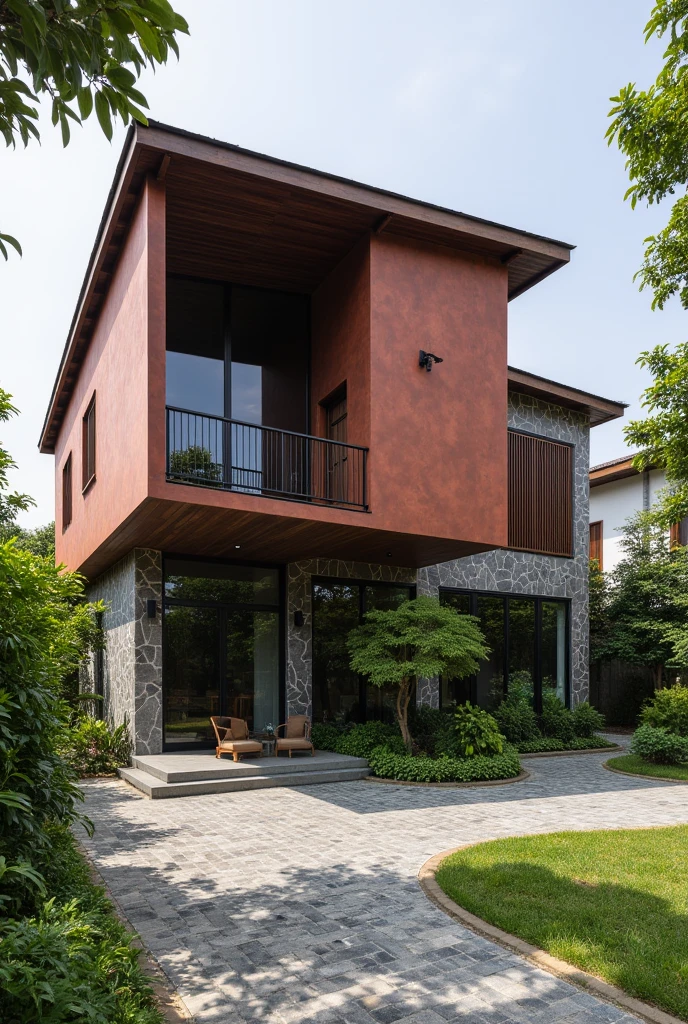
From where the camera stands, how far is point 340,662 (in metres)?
13.5

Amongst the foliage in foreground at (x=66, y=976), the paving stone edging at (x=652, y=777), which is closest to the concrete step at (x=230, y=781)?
the paving stone edging at (x=652, y=777)

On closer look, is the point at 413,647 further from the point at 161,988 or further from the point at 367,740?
the point at 161,988

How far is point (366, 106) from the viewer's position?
7305 mm

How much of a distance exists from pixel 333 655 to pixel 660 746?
573 cm

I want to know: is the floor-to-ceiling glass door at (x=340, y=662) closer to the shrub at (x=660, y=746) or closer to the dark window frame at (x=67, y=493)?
the shrub at (x=660, y=746)

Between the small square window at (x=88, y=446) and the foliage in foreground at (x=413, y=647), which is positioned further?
the small square window at (x=88, y=446)

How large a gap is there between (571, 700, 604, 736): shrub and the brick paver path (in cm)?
476

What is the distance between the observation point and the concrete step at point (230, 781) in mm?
9727

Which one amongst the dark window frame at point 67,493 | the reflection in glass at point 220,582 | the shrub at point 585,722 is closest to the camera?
the reflection in glass at point 220,582

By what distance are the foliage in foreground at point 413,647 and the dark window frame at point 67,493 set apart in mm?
8440

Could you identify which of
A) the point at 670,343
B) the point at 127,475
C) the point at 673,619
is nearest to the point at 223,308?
the point at 127,475

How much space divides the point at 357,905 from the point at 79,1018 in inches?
118

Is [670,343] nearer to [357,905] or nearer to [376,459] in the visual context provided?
[376,459]

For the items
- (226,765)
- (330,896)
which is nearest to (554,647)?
(226,765)
